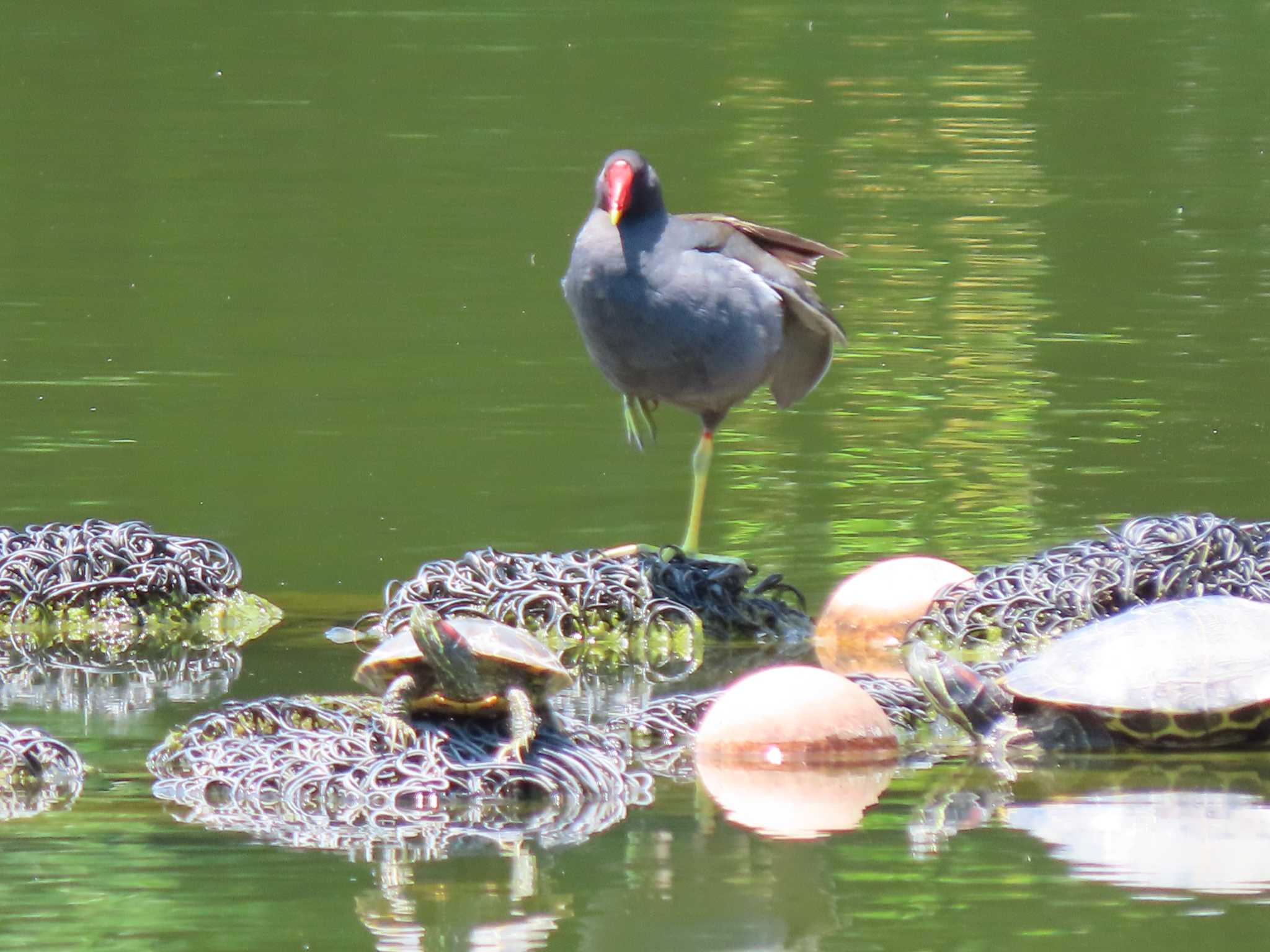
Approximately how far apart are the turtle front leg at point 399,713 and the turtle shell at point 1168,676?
2007mm

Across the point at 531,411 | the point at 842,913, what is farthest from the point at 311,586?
the point at 842,913

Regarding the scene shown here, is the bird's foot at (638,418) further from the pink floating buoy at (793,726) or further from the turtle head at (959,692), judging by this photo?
the pink floating buoy at (793,726)

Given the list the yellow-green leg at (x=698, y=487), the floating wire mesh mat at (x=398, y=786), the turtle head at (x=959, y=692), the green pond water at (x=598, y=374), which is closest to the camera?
the green pond water at (x=598, y=374)

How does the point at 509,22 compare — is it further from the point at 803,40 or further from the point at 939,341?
the point at 939,341

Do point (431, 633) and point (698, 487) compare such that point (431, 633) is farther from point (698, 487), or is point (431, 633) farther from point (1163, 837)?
point (698, 487)

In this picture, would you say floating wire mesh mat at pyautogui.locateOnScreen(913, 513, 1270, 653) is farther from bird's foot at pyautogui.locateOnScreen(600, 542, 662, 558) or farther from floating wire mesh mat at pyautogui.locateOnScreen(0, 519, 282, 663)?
floating wire mesh mat at pyautogui.locateOnScreen(0, 519, 282, 663)

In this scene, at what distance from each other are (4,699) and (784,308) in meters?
3.68

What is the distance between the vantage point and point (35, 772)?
7.45 meters

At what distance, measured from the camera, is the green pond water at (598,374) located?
257 inches

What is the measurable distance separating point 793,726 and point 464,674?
45.4 inches

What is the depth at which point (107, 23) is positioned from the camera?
34.6 metres

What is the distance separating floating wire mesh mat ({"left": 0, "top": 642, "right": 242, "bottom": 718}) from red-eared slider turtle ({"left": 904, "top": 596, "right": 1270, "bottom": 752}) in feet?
8.80

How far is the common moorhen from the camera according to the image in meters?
9.77

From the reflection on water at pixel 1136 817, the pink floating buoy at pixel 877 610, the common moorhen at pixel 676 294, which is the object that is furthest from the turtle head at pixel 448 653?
the common moorhen at pixel 676 294
